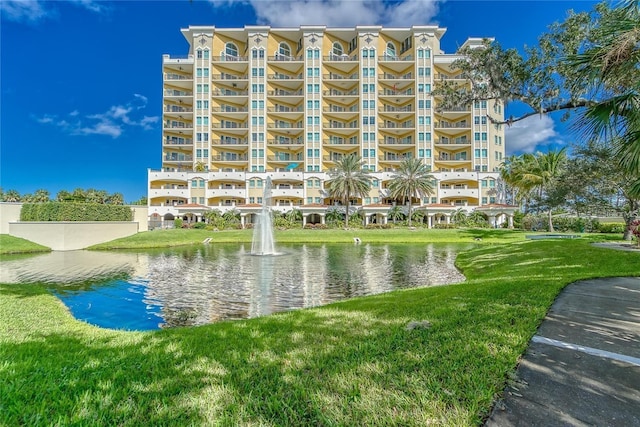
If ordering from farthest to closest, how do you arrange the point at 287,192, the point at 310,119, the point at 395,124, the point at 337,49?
the point at 337,49 → the point at 395,124 → the point at 310,119 → the point at 287,192

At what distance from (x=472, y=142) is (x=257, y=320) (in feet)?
189

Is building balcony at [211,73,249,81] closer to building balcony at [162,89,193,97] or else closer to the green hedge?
building balcony at [162,89,193,97]

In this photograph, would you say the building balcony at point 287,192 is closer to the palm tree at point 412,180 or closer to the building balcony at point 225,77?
the palm tree at point 412,180

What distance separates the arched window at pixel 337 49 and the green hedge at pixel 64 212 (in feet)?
151

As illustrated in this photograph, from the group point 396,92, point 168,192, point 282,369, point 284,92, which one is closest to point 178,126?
point 168,192

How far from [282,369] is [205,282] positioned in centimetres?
1022

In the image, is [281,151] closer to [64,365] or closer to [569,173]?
[569,173]

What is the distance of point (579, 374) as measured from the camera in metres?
3.15

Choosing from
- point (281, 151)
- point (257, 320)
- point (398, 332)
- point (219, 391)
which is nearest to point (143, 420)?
point (219, 391)

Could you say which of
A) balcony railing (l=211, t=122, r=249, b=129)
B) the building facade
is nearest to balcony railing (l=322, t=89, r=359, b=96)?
the building facade

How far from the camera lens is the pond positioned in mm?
8555

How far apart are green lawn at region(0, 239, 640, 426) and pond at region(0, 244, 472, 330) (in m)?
2.95

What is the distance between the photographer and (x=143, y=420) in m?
2.51

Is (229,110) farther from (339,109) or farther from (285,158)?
(339,109)
